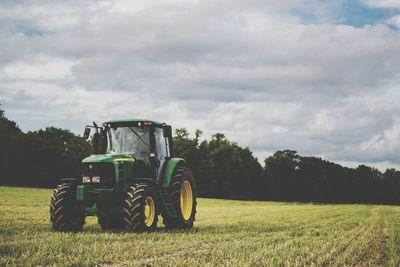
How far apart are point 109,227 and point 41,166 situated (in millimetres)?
52966

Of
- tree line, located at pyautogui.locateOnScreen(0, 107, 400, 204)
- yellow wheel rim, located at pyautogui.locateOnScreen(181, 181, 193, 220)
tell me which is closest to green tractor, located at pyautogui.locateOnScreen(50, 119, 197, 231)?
yellow wheel rim, located at pyautogui.locateOnScreen(181, 181, 193, 220)

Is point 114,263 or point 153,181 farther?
point 153,181

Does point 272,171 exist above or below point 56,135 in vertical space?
below

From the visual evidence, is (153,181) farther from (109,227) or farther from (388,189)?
(388,189)

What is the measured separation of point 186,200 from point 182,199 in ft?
0.56

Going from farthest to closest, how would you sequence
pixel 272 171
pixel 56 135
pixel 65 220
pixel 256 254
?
pixel 272 171
pixel 56 135
pixel 65 220
pixel 256 254

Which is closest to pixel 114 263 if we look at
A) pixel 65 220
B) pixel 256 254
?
pixel 256 254

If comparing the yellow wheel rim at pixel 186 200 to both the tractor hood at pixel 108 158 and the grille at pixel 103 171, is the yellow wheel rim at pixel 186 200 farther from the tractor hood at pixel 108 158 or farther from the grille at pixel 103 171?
the grille at pixel 103 171

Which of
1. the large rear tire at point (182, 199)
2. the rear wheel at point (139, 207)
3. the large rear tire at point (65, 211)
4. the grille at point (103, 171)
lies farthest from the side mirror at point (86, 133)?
the large rear tire at point (182, 199)

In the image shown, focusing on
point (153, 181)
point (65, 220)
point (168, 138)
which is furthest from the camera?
point (168, 138)

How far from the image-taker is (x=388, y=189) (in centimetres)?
9112

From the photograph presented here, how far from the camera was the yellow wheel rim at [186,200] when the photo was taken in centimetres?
1423

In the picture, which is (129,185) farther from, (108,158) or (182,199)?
(182,199)

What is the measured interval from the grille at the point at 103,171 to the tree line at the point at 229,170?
5272 centimetres
